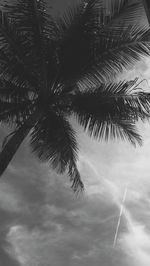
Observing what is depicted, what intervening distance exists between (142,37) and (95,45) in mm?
1316

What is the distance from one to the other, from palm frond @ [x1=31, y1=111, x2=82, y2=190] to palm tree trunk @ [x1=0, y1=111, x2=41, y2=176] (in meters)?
0.71

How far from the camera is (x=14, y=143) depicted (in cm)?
871

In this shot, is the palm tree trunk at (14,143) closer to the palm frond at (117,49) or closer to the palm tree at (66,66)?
the palm tree at (66,66)

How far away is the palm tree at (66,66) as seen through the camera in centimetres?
968

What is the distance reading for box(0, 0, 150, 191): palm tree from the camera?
968 cm

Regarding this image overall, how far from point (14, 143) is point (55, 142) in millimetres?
1668

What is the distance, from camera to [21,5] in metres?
9.77

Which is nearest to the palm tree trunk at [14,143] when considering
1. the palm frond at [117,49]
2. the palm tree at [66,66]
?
the palm tree at [66,66]

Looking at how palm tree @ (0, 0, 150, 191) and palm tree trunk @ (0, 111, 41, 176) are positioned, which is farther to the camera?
palm tree @ (0, 0, 150, 191)

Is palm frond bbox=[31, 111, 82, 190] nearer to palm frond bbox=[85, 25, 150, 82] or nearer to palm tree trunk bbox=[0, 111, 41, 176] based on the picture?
palm tree trunk bbox=[0, 111, 41, 176]

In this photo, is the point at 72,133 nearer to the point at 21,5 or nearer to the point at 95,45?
the point at 95,45

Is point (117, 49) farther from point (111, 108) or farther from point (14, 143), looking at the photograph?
point (14, 143)

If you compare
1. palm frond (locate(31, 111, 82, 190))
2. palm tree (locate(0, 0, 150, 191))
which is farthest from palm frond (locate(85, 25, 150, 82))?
palm frond (locate(31, 111, 82, 190))

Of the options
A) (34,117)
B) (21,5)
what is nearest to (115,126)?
(34,117)
